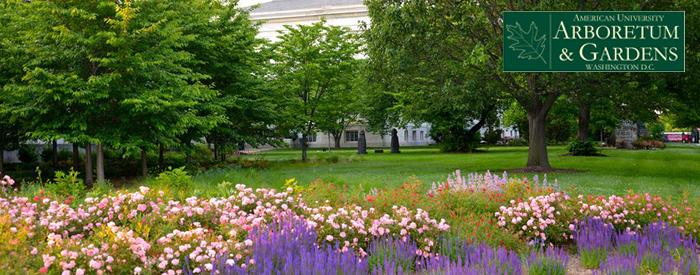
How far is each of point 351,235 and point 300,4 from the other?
7947 centimetres

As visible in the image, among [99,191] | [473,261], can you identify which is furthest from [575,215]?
[99,191]

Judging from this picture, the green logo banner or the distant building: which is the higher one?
the distant building

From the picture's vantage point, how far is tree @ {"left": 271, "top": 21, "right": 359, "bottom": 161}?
29.9 meters

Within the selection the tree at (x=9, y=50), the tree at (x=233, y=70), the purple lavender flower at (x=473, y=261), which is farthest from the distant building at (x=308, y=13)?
the purple lavender flower at (x=473, y=261)

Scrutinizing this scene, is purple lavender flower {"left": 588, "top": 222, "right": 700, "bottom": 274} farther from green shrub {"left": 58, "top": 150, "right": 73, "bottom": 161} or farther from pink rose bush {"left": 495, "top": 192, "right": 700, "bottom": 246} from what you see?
green shrub {"left": 58, "top": 150, "right": 73, "bottom": 161}

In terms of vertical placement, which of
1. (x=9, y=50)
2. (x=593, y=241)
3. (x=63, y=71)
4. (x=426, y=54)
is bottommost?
(x=593, y=241)

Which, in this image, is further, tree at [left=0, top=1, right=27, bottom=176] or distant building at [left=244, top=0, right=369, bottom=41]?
distant building at [left=244, top=0, right=369, bottom=41]

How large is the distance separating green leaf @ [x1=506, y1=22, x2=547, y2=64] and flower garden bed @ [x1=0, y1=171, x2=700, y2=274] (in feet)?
16.9

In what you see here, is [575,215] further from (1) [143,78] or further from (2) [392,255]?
(1) [143,78]

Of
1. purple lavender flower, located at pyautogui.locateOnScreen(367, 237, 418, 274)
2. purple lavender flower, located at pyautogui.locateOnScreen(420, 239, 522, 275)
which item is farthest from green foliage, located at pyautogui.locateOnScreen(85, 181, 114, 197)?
purple lavender flower, located at pyautogui.locateOnScreen(420, 239, 522, 275)

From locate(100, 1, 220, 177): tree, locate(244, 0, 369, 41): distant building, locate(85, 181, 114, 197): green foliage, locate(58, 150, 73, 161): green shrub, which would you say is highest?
locate(244, 0, 369, 41): distant building

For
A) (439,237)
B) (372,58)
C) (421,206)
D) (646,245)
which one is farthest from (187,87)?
(646,245)

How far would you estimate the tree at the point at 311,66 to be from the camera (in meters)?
29.9

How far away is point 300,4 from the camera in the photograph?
3233 inches
